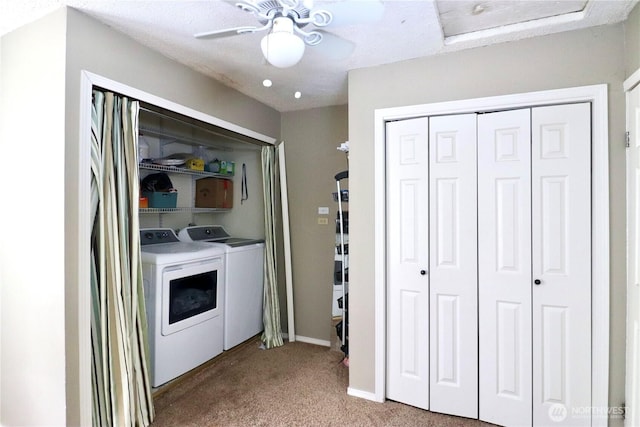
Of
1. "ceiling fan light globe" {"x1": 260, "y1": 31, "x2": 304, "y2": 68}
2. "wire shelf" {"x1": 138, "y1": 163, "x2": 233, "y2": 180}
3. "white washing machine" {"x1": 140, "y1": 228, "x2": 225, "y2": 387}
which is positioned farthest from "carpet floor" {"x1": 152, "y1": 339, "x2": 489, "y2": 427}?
"ceiling fan light globe" {"x1": 260, "y1": 31, "x2": 304, "y2": 68}

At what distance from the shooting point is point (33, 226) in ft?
5.85

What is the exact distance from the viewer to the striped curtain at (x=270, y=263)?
335 centimetres

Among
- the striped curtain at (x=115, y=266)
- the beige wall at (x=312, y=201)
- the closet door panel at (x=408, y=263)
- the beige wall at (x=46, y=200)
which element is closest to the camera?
the beige wall at (x=46, y=200)

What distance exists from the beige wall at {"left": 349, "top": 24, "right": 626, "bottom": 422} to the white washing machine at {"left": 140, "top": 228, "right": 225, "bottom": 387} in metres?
1.27

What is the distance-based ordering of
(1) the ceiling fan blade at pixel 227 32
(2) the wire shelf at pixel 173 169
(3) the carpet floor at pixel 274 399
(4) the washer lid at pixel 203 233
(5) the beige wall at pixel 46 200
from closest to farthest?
(1) the ceiling fan blade at pixel 227 32 → (5) the beige wall at pixel 46 200 → (3) the carpet floor at pixel 274 399 → (2) the wire shelf at pixel 173 169 → (4) the washer lid at pixel 203 233

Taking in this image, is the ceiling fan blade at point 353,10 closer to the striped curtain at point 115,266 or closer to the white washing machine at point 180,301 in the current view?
the striped curtain at point 115,266

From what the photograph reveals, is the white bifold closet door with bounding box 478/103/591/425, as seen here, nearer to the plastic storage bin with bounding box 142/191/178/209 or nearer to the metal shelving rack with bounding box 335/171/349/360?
the metal shelving rack with bounding box 335/171/349/360

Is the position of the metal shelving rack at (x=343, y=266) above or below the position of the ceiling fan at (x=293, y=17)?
below

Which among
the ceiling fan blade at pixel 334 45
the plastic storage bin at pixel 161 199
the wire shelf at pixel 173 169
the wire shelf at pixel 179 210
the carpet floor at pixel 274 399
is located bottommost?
the carpet floor at pixel 274 399

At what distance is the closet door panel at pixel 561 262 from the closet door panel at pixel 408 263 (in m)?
0.66

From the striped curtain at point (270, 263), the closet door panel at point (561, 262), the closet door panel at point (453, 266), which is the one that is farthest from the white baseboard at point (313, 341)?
the closet door panel at point (561, 262)

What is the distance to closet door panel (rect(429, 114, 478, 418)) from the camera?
216 centimetres

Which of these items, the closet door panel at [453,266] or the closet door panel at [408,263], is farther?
the closet door panel at [408,263]

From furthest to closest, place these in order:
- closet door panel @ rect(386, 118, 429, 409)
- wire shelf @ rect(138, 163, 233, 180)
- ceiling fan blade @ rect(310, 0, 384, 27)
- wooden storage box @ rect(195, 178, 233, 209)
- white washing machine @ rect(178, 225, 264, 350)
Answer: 1. wooden storage box @ rect(195, 178, 233, 209)
2. white washing machine @ rect(178, 225, 264, 350)
3. wire shelf @ rect(138, 163, 233, 180)
4. closet door panel @ rect(386, 118, 429, 409)
5. ceiling fan blade @ rect(310, 0, 384, 27)
